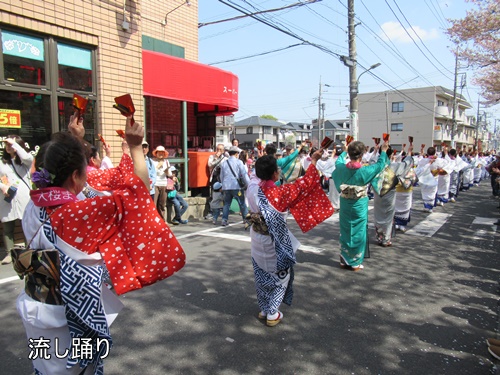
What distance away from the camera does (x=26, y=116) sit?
5.71m

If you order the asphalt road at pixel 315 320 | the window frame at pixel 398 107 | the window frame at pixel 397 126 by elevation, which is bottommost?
A: the asphalt road at pixel 315 320

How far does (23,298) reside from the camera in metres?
1.76

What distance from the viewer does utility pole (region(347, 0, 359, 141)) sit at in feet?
38.0

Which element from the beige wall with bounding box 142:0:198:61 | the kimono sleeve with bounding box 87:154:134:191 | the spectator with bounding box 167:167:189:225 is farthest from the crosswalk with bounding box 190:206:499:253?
the beige wall with bounding box 142:0:198:61

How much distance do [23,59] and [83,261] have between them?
535 centimetres

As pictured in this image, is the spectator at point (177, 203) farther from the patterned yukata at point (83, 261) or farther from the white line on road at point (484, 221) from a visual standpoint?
the white line on road at point (484, 221)

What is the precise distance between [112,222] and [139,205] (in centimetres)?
16

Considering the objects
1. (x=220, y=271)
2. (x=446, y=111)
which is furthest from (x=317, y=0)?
(x=446, y=111)

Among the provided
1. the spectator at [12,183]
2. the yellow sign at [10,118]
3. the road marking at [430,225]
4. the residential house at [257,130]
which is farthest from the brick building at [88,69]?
the residential house at [257,130]

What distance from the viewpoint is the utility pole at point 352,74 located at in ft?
38.0

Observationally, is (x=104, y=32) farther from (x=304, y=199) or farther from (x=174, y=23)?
(x=304, y=199)

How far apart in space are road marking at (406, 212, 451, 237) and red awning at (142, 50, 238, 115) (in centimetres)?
542

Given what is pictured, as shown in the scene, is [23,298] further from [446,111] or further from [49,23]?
[446,111]

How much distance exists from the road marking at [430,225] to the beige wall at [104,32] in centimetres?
646
